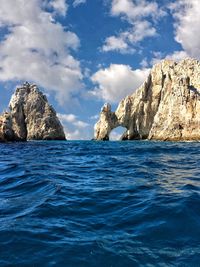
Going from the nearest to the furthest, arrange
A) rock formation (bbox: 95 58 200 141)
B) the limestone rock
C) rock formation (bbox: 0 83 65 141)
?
the limestone rock, rock formation (bbox: 95 58 200 141), rock formation (bbox: 0 83 65 141)

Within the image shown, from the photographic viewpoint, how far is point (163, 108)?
343ft

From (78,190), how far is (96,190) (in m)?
0.57

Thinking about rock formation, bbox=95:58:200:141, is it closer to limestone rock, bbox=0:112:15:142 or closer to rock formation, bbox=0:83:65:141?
rock formation, bbox=0:83:65:141

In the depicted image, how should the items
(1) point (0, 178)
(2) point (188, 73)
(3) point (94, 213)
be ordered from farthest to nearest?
1. (2) point (188, 73)
2. (1) point (0, 178)
3. (3) point (94, 213)

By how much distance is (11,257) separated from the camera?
5523 mm

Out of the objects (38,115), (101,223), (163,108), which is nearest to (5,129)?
(163,108)

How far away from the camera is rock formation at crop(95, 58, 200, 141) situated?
86.9 m

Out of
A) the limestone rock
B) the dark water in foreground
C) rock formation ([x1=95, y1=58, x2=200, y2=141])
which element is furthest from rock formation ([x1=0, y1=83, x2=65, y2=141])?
the dark water in foreground

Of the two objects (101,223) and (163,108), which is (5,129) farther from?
(101,223)

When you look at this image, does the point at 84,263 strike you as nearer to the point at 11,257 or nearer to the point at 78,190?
the point at 11,257

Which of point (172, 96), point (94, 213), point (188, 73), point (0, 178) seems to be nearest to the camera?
point (94, 213)

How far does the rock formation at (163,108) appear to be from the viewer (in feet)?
285

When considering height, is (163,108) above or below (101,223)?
above

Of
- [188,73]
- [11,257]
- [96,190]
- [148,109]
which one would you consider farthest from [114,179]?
[148,109]
